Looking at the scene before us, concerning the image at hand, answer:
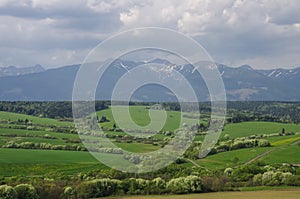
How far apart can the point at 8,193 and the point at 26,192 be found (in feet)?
5.19

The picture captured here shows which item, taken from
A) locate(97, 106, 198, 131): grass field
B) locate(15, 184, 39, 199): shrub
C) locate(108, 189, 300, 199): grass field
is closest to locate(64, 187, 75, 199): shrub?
locate(15, 184, 39, 199): shrub

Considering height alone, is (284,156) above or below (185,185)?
above

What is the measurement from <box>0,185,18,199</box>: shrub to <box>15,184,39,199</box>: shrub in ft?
1.47

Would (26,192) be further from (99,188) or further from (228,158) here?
(228,158)

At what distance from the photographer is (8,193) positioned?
42406mm

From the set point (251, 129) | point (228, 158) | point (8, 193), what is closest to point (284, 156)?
point (228, 158)

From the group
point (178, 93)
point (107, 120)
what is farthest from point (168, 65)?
point (107, 120)

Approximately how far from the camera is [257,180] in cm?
5419

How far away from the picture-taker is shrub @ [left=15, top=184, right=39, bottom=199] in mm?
42250

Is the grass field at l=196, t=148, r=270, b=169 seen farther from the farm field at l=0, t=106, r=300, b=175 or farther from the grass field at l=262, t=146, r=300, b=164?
the grass field at l=262, t=146, r=300, b=164

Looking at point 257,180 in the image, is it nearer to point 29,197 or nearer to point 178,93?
point 29,197

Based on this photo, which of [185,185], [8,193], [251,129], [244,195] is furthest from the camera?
[251,129]

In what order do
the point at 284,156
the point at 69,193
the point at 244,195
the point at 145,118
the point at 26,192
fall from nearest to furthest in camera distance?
the point at 26,192
the point at 69,193
the point at 244,195
the point at 145,118
the point at 284,156

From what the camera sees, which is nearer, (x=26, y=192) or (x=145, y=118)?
(x=26, y=192)
